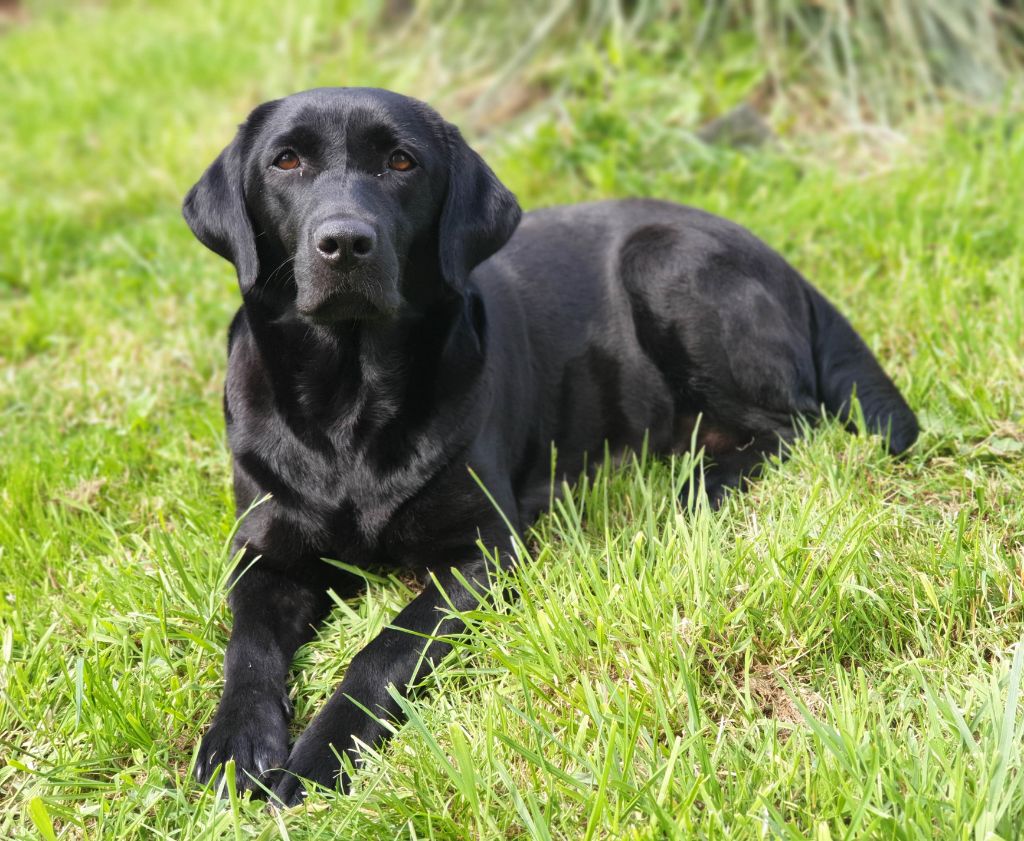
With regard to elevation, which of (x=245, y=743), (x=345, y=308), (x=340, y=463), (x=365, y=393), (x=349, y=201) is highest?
(x=349, y=201)

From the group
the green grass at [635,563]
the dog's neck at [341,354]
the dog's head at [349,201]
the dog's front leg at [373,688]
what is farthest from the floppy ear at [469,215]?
the dog's front leg at [373,688]

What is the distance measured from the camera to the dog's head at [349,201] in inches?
100.0

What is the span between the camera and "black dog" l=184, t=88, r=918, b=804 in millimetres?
2373

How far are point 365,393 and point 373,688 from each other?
775mm

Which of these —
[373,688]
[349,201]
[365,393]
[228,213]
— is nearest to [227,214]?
[228,213]

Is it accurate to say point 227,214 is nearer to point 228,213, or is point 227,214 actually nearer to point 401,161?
point 228,213

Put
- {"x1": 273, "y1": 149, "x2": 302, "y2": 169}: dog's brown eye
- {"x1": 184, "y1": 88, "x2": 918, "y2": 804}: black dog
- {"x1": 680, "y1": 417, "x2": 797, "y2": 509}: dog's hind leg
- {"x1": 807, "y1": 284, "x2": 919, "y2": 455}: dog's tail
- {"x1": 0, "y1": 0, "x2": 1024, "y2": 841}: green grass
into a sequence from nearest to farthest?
{"x1": 0, "y1": 0, "x2": 1024, "y2": 841}: green grass
{"x1": 184, "y1": 88, "x2": 918, "y2": 804}: black dog
{"x1": 273, "y1": 149, "x2": 302, "y2": 169}: dog's brown eye
{"x1": 807, "y1": 284, "x2": 919, "y2": 455}: dog's tail
{"x1": 680, "y1": 417, "x2": 797, "y2": 509}: dog's hind leg

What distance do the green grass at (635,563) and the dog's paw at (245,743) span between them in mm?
70

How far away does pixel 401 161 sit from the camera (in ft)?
8.94

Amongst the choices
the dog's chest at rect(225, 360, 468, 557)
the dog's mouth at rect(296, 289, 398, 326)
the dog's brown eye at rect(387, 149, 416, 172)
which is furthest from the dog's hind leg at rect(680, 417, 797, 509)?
the dog's brown eye at rect(387, 149, 416, 172)

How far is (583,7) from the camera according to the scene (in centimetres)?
620

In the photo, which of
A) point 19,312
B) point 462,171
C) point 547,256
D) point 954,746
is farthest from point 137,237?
point 954,746

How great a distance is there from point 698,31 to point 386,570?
4090 millimetres

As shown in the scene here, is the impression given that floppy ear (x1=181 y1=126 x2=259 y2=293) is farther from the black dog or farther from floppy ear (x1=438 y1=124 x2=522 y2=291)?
floppy ear (x1=438 y1=124 x2=522 y2=291)
